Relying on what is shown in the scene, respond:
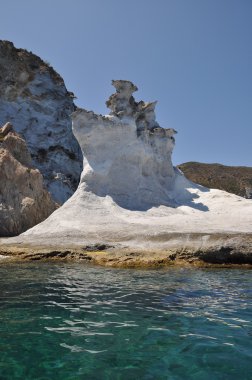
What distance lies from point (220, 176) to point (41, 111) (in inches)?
3083

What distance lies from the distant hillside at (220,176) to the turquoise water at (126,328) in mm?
94438

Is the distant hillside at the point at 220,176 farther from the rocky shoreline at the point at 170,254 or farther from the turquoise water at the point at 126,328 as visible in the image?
the turquoise water at the point at 126,328

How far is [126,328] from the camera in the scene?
26.6 feet

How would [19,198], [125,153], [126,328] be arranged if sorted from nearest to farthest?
[126,328], [19,198], [125,153]

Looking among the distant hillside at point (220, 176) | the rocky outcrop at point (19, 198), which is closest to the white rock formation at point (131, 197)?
the rocky outcrop at point (19, 198)

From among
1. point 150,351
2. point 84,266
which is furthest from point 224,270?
point 150,351

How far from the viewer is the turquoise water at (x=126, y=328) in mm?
5988

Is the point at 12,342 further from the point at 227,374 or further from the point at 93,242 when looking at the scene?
the point at 93,242

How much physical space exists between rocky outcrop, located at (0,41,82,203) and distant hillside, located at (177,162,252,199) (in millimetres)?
58051

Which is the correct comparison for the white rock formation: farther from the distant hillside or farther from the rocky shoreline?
the distant hillside

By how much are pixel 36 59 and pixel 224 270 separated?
55.0 meters

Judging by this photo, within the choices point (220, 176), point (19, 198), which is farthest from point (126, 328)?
point (220, 176)

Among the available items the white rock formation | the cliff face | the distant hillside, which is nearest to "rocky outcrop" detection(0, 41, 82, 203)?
the cliff face

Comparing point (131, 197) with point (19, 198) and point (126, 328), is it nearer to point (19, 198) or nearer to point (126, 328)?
point (19, 198)
